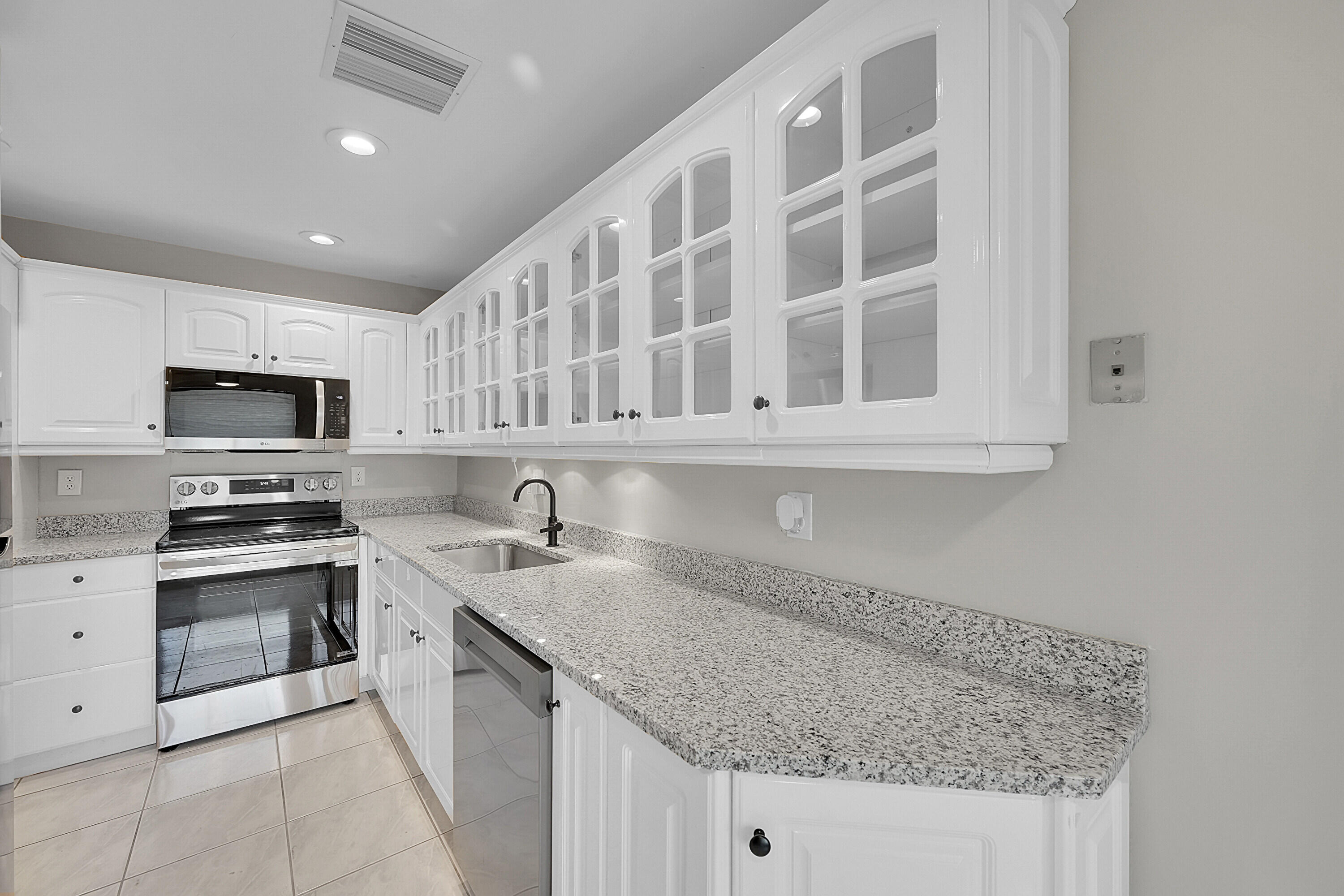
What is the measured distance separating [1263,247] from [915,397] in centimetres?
53

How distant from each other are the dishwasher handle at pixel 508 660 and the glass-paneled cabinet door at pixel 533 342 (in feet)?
2.15

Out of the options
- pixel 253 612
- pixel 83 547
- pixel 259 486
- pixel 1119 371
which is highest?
pixel 1119 371

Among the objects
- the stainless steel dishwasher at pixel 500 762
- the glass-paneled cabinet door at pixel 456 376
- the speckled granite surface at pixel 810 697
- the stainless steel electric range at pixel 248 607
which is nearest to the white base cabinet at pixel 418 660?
the stainless steel dishwasher at pixel 500 762

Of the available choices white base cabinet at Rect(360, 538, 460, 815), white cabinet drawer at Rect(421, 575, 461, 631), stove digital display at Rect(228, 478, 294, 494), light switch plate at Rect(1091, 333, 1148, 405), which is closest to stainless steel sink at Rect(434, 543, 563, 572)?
white base cabinet at Rect(360, 538, 460, 815)

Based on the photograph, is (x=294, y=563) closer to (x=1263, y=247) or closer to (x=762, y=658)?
(x=762, y=658)

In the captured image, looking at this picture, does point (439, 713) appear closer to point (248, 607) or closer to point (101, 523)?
point (248, 607)

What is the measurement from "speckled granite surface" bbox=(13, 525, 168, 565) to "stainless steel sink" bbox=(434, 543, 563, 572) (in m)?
→ 1.29

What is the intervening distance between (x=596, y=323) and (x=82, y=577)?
243 cm

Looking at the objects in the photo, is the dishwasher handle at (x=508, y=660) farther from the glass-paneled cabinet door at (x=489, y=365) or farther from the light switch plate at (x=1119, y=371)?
the light switch plate at (x=1119, y=371)

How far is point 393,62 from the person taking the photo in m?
1.56

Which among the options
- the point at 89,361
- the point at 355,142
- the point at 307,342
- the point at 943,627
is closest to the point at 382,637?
the point at 307,342

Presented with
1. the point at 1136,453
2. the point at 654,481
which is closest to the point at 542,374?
the point at 654,481

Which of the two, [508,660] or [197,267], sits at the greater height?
[197,267]

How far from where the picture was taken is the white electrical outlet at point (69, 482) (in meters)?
2.67
